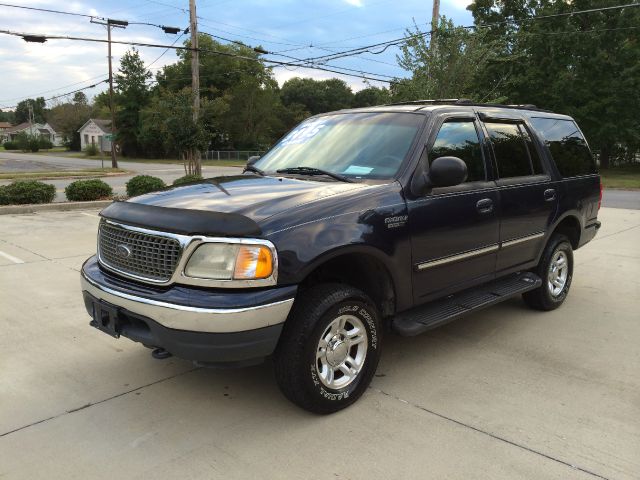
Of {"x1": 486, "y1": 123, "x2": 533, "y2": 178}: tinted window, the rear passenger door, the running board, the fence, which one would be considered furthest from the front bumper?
the fence

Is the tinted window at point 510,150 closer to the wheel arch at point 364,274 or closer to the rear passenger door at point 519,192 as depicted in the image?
the rear passenger door at point 519,192

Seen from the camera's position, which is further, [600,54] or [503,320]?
→ [600,54]

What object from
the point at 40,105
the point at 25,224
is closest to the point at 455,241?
the point at 25,224

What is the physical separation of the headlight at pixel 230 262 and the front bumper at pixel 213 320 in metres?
0.09

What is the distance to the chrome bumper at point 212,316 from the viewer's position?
8.93 feet

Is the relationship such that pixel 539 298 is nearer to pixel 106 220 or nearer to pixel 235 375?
pixel 235 375

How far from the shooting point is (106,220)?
3455 mm

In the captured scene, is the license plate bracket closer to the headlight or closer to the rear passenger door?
the headlight

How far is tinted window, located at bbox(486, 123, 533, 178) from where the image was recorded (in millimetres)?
4449

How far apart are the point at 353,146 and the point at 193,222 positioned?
1604 mm

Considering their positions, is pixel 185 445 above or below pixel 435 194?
below

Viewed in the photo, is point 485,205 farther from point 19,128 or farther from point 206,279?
point 19,128

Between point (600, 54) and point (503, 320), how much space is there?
3338 cm

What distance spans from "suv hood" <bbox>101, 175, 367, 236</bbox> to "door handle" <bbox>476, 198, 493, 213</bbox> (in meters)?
1.10
